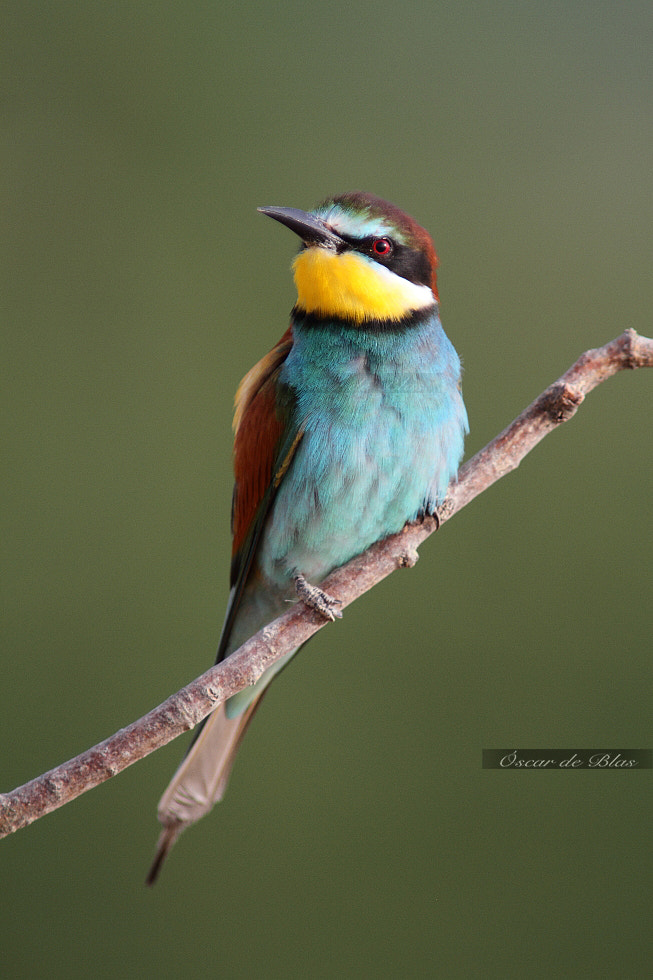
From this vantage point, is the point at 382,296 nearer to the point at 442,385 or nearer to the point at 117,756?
the point at 442,385

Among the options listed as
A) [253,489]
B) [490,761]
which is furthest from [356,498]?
[490,761]

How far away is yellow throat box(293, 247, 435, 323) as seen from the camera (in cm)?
154

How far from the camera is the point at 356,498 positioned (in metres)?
1.58

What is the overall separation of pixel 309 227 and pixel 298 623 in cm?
64

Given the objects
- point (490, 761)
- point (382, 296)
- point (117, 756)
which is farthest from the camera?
point (490, 761)

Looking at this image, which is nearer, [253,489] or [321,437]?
[321,437]

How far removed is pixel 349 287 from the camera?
5.08 ft

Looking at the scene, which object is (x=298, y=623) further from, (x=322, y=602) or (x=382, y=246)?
(x=382, y=246)

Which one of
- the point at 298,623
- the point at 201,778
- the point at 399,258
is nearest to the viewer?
the point at 298,623

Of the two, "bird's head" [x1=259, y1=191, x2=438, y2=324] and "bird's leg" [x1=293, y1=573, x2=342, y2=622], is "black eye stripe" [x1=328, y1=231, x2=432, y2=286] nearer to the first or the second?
"bird's head" [x1=259, y1=191, x2=438, y2=324]

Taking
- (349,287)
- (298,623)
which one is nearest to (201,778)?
(298,623)

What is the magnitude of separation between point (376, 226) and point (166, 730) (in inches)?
34.2

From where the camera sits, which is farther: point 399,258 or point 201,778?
point 201,778

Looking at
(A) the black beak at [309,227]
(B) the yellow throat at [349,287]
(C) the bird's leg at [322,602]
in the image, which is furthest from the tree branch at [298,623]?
(A) the black beak at [309,227]
